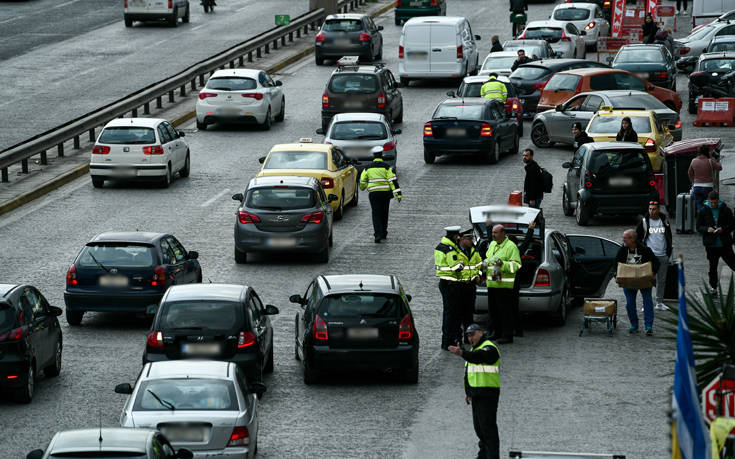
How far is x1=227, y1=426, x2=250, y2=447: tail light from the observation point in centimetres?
1327

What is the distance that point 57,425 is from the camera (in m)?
15.6

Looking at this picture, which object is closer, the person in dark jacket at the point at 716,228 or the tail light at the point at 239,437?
the tail light at the point at 239,437

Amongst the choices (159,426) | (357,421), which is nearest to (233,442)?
Answer: (159,426)

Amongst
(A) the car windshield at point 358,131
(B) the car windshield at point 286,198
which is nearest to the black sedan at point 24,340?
(B) the car windshield at point 286,198

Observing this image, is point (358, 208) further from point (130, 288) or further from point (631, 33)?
point (631, 33)

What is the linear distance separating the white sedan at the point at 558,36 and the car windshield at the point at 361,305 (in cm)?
3082

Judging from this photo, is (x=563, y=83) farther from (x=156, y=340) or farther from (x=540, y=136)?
(x=156, y=340)

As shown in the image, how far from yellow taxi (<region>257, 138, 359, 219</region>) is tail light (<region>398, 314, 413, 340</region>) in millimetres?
9882

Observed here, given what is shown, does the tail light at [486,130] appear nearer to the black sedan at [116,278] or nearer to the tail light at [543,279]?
the tail light at [543,279]

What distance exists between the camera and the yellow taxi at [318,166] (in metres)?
26.9

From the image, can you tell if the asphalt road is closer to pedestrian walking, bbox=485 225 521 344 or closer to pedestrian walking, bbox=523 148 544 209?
pedestrian walking, bbox=485 225 521 344

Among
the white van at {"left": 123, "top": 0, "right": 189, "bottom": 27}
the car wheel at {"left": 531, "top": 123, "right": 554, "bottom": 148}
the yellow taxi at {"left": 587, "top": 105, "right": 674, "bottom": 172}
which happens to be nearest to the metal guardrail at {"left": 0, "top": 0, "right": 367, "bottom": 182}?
the white van at {"left": 123, "top": 0, "right": 189, "bottom": 27}

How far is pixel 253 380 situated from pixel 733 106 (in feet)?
76.6

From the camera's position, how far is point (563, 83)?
3666 centimetres
